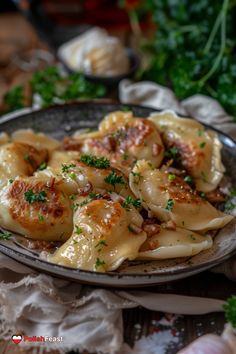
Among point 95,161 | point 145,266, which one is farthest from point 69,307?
point 95,161

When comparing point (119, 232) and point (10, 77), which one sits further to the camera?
point (10, 77)

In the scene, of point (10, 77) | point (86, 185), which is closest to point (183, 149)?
point (86, 185)

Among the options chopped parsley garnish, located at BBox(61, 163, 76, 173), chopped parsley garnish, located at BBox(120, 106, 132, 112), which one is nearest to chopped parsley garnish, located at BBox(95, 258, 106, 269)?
chopped parsley garnish, located at BBox(61, 163, 76, 173)

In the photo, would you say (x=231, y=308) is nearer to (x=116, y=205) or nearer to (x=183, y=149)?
(x=116, y=205)

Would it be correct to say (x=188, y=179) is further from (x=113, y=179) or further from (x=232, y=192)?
(x=113, y=179)

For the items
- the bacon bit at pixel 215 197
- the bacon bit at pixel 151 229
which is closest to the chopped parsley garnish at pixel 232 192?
the bacon bit at pixel 215 197

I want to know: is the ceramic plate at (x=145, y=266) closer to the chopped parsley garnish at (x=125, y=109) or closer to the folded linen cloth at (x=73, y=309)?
the folded linen cloth at (x=73, y=309)
